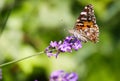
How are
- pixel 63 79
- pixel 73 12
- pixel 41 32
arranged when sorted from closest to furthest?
Result: pixel 63 79 < pixel 41 32 < pixel 73 12

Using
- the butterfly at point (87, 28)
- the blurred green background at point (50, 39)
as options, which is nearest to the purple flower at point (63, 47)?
the butterfly at point (87, 28)

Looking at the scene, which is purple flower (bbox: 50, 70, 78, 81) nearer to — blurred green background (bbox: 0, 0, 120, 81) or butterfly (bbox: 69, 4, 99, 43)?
butterfly (bbox: 69, 4, 99, 43)

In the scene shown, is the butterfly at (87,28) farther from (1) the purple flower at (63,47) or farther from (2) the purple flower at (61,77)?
(2) the purple flower at (61,77)

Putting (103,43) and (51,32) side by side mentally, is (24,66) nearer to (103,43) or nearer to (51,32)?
(51,32)

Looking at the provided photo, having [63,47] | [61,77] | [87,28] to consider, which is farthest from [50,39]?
[61,77]

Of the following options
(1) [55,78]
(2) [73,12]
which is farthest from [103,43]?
(1) [55,78]

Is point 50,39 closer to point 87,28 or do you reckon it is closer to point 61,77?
point 87,28
